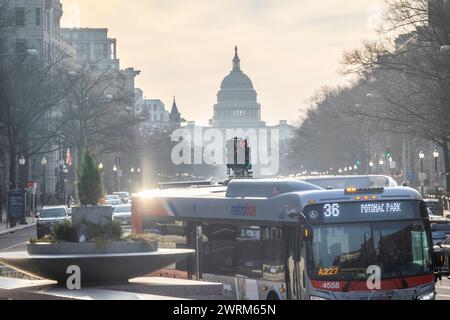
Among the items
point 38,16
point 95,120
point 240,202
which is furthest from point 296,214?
point 38,16

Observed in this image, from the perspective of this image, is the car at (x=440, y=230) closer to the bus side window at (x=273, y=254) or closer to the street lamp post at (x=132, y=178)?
the bus side window at (x=273, y=254)

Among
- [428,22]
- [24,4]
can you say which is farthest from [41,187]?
[428,22]

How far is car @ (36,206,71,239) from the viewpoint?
5875 cm

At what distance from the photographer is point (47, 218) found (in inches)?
2383

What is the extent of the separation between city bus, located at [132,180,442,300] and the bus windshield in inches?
0.6

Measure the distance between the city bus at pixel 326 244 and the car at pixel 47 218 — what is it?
3422cm

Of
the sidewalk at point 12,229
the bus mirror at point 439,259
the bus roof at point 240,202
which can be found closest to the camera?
the bus roof at point 240,202

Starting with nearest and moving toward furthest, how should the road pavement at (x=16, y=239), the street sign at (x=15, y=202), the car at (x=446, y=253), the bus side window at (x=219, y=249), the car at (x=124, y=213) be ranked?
the car at (x=446, y=253)
the bus side window at (x=219, y=249)
the road pavement at (x=16, y=239)
the car at (x=124, y=213)
the street sign at (x=15, y=202)

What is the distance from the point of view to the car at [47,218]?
2313 inches

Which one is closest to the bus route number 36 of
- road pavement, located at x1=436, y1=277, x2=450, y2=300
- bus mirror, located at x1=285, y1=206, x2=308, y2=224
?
bus mirror, located at x1=285, y1=206, x2=308, y2=224

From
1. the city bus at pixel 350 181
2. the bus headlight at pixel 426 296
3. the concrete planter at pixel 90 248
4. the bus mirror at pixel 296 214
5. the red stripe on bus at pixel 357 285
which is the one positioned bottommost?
the bus headlight at pixel 426 296

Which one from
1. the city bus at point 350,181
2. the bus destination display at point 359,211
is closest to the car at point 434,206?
the city bus at point 350,181
